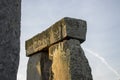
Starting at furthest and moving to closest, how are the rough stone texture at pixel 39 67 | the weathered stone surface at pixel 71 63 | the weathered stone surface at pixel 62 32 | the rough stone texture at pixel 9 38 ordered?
the rough stone texture at pixel 39 67 → the weathered stone surface at pixel 62 32 → the weathered stone surface at pixel 71 63 → the rough stone texture at pixel 9 38

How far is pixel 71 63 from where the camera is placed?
4828 millimetres

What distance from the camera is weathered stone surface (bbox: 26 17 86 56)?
16.4 ft

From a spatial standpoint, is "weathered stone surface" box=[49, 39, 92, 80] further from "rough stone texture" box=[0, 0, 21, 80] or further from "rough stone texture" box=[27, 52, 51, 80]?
"rough stone texture" box=[0, 0, 21, 80]

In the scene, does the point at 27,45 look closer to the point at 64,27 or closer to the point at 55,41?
the point at 55,41

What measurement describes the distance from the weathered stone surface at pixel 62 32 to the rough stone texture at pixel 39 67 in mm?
209

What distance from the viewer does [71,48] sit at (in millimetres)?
4934

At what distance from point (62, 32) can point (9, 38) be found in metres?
3.63

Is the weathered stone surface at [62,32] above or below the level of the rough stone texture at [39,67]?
above

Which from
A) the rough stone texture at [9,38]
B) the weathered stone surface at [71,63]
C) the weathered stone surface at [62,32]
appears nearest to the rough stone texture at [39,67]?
the weathered stone surface at [62,32]

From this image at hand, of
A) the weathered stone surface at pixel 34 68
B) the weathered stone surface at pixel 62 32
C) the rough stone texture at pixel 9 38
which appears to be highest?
the weathered stone surface at pixel 62 32

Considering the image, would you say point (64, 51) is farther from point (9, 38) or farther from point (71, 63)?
point (9, 38)

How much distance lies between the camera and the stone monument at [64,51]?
485cm

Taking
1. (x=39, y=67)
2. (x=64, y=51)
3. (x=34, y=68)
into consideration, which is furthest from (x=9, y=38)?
(x=34, y=68)

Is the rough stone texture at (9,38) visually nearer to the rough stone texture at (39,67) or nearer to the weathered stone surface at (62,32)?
the weathered stone surface at (62,32)
